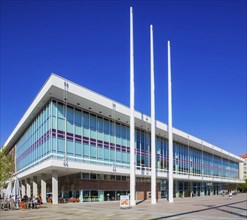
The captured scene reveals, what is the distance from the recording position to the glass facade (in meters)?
36.4

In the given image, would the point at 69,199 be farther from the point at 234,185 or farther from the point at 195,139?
the point at 234,185

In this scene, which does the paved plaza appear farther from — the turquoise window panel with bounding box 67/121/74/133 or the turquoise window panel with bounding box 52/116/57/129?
the turquoise window panel with bounding box 67/121/74/133

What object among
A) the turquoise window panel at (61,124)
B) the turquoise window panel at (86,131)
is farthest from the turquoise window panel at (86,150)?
the turquoise window panel at (61,124)

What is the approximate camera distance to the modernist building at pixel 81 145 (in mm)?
36000

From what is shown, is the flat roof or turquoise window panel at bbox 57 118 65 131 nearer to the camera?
the flat roof

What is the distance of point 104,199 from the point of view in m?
43.3

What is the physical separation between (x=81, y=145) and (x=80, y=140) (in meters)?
0.57

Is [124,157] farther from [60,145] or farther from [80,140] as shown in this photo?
[60,145]

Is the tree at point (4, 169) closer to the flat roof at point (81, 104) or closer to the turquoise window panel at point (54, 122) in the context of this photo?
the flat roof at point (81, 104)

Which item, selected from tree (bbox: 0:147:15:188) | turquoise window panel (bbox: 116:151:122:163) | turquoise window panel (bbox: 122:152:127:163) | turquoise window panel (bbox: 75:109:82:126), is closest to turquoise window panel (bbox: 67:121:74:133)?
turquoise window panel (bbox: 75:109:82:126)

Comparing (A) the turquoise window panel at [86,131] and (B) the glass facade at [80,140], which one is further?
(A) the turquoise window panel at [86,131]

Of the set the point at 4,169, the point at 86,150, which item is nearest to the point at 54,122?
the point at 86,150

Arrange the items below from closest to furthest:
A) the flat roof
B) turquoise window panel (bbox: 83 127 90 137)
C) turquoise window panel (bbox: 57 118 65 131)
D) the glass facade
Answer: the flat roof < the glass facade < turquoise window panel (bbox: 57 118 65 131) < turquoise window panel (bbox: 83 127 90 137)

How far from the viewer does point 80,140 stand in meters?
38.7
